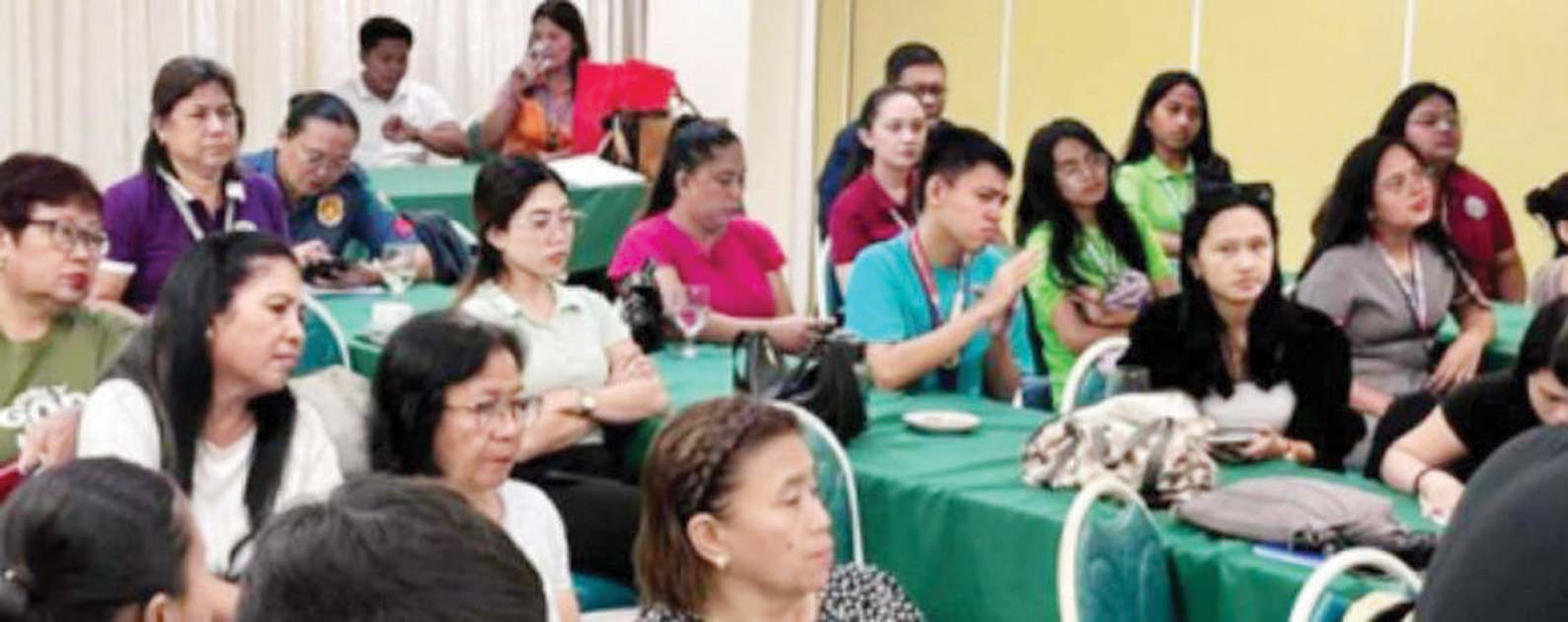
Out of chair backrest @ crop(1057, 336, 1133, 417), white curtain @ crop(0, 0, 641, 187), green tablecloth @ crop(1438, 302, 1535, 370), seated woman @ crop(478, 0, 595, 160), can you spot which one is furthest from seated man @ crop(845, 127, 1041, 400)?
white curtain @ crop(0, 0, 641, 187)

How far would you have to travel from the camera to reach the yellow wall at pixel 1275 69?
696 centimetres

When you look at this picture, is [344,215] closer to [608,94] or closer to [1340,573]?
[608,94]

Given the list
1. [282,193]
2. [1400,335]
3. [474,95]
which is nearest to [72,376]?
[282,193]

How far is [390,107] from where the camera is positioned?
8031mm

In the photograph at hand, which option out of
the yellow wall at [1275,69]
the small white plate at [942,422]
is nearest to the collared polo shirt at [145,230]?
the small white plate at [942,422]

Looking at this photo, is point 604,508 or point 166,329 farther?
point 604,508

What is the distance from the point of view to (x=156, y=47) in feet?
25.4

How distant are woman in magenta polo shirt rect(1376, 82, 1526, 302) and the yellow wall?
98cm

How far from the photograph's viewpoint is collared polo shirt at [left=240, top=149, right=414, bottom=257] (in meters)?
5.56

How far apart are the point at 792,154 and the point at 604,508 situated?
563 cm

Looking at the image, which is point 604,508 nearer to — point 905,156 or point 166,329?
point 166,329

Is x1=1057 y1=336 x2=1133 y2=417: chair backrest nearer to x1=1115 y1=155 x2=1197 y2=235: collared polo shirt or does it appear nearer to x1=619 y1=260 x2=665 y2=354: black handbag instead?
x1=619 y1=260 x2=665 y2=354: black handbag

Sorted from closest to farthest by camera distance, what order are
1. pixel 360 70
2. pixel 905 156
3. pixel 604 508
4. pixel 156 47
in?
pixel 604 508
pixel 905 156
pixel 156 47
pixel 360 70

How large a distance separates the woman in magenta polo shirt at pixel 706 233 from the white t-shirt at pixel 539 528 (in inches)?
73.2
